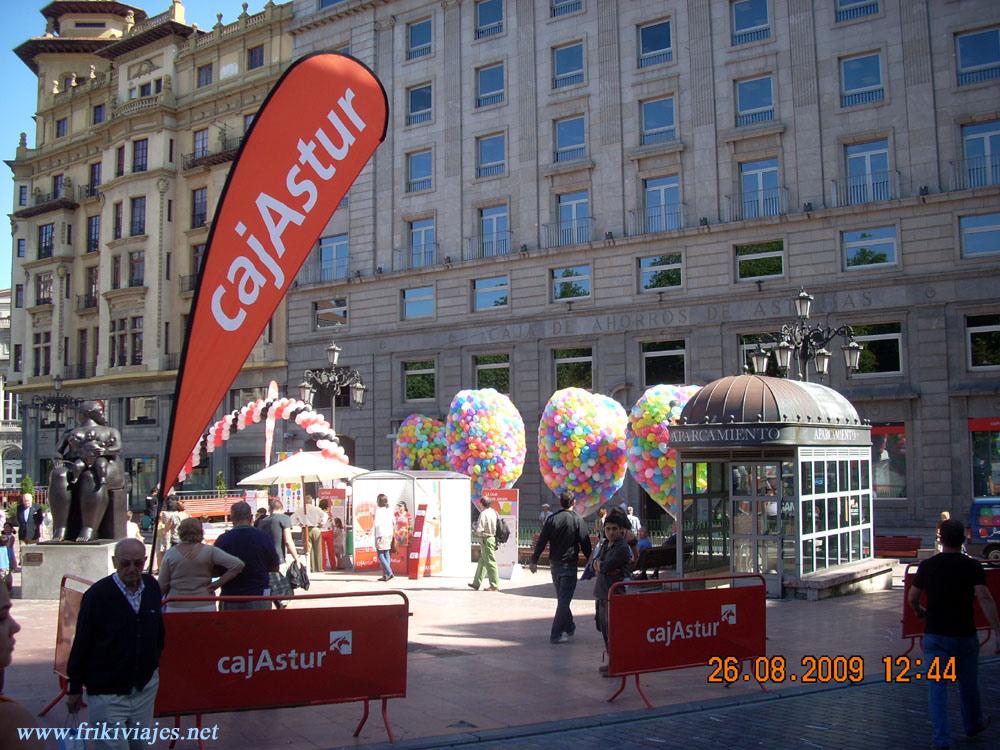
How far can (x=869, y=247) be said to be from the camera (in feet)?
97.6

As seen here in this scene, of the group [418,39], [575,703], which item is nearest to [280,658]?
[575,703]

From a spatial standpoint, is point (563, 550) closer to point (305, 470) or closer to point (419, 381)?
point (305, 470)

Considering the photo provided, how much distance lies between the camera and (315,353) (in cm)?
4181

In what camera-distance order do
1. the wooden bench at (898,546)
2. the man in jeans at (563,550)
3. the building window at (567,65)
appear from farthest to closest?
1. the building window at (567,65)
2. the wooden bench at (898,546)
3. the man in jeans at (563,550)

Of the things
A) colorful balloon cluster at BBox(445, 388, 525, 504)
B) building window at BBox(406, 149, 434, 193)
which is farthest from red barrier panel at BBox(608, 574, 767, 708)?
building window at BBox(406, 149, 434, 193)

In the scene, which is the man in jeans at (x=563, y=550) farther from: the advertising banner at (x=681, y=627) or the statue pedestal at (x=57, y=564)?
the statue pedestal at (x=57, y=564)

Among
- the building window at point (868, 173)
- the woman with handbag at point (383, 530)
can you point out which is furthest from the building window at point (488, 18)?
the woman with handbag at point (383, 530)

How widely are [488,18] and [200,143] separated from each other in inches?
718

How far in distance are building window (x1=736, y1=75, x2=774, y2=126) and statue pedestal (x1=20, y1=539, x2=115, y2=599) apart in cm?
2487

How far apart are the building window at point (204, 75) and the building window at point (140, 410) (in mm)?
16201

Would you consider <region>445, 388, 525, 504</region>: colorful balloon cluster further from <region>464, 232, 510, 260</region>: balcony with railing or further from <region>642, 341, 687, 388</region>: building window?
<region>464, 232, 510, 260</region>: balcony with railing

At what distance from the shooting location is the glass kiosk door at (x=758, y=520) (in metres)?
16.1

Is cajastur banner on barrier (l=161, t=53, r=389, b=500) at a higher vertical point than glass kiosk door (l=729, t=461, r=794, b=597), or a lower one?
higher

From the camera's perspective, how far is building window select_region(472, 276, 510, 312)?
120 feet
